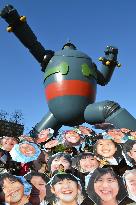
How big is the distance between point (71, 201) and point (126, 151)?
2.93ft

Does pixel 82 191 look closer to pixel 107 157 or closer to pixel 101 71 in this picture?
pixel 107 157

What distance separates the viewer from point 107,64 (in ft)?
21.9

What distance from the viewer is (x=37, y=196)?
2.04 metres

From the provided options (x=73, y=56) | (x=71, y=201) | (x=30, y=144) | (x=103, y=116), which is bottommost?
(x=71, y=201)

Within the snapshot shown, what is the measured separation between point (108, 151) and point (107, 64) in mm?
4241

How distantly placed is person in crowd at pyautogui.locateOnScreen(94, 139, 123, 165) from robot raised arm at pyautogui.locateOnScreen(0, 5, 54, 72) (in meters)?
3.34

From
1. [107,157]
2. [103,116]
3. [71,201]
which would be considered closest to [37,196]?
[71,201]

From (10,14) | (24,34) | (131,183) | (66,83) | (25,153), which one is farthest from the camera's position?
(66,83)

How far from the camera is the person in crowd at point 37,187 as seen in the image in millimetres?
2004

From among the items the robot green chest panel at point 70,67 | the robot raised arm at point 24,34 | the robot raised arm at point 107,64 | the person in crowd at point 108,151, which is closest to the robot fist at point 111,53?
the robot raised arm at point 107,64

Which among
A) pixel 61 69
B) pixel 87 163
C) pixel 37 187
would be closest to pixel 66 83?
pixel 61 69

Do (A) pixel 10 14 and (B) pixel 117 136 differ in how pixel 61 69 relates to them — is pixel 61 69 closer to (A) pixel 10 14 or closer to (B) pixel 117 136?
(A) pixel 10 14

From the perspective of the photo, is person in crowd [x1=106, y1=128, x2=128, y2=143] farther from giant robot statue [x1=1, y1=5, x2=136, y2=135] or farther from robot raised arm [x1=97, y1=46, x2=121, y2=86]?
robot raised arm [x1=97, y1=46, x2=121, y2=86]

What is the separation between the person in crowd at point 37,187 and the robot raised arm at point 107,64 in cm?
465
